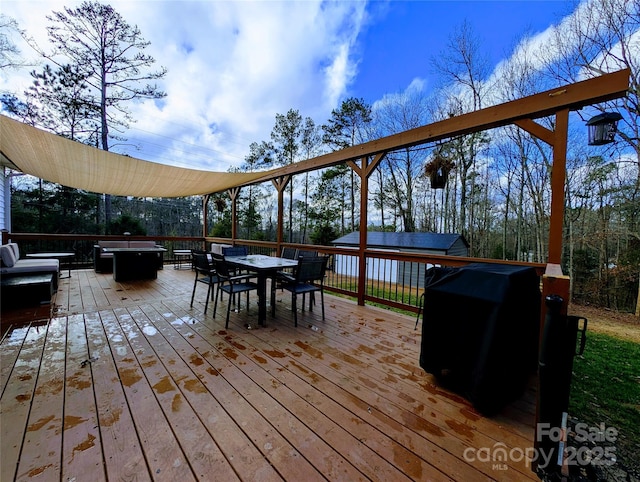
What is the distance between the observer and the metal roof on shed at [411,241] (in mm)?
9008

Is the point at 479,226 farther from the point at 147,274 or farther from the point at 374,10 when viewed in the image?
the point at 147,274

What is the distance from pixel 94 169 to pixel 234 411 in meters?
5.81

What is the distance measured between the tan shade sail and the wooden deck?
2.67m

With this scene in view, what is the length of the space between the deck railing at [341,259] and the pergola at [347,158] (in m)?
0.44

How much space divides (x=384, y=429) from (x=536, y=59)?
33.9 feet

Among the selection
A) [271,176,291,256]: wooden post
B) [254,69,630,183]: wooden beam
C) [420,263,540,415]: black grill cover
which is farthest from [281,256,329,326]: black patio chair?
[271,176,291,256]: wooden post

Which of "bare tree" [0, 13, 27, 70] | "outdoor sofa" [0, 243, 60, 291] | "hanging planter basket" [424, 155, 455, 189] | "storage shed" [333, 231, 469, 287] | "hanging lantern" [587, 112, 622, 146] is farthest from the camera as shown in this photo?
"storage shed" [333, 231, 469, 287]

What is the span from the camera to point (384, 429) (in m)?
1.59

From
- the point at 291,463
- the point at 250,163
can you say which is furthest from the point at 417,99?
the point at 291,463

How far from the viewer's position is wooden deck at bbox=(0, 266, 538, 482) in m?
1.32

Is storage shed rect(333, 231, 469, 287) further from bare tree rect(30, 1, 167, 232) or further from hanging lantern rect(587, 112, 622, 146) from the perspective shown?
bare tree rect(30, 1, 167, 232)

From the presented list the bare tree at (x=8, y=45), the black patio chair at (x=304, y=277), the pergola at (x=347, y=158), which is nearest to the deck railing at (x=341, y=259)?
the pergola at (x=347, y=158)

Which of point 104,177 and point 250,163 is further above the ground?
point 250,163

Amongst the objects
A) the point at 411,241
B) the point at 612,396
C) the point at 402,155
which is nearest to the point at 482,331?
the point at 612,396
